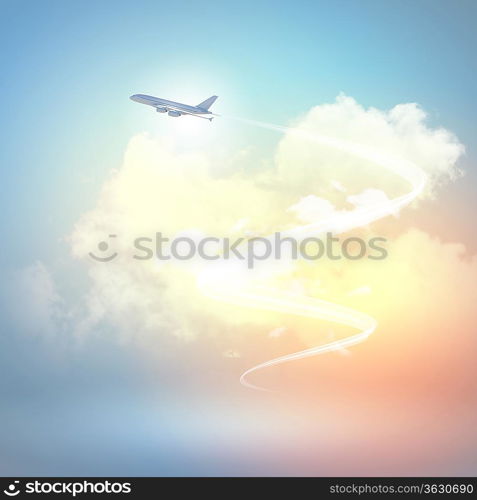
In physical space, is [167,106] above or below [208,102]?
below

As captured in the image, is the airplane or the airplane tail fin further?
the airplane tail fin

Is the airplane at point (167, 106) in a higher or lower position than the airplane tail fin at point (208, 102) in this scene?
lower

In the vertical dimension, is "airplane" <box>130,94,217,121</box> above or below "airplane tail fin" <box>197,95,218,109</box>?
below

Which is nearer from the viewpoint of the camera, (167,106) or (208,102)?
(167,106)

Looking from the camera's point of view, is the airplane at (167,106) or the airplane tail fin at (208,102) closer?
the airplane at (167,106)
